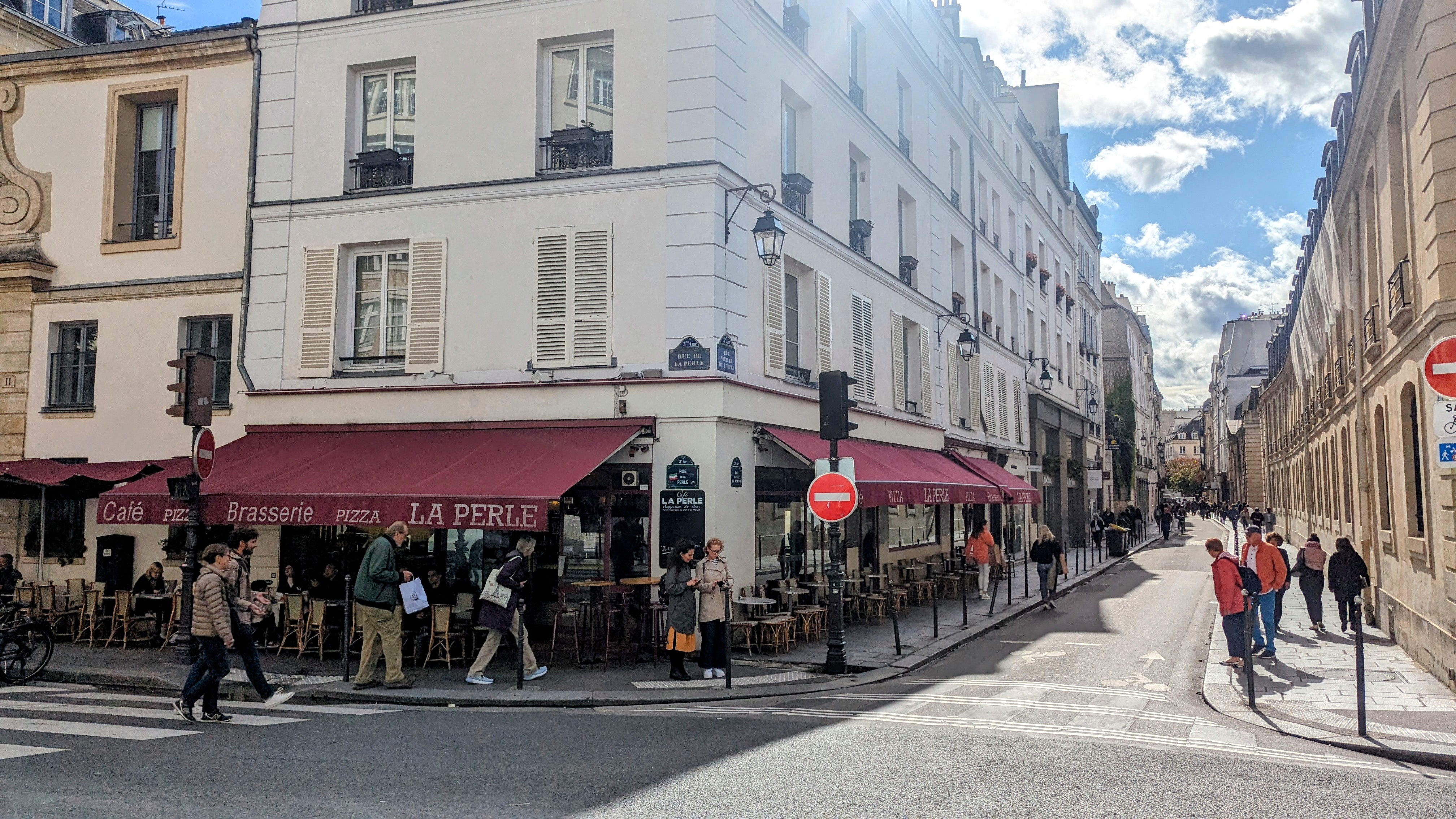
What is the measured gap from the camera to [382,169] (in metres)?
15.4

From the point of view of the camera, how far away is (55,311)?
16.8m

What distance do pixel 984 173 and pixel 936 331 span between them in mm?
7617

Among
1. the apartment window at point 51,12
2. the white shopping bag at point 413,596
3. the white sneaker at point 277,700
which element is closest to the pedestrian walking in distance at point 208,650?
the white sneaker at point 277,700

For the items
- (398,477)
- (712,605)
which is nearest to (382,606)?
(398,477)

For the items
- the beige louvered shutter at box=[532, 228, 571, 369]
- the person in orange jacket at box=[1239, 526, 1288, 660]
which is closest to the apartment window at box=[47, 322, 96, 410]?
the beige louvered shutter at box=[532, 228, 571, 369]

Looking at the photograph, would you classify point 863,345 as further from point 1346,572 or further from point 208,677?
point 208,677

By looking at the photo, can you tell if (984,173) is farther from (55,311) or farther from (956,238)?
(55,311)

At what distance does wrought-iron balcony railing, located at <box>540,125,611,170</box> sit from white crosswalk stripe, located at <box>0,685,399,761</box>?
7763mm

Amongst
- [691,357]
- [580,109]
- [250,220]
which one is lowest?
[691,357]

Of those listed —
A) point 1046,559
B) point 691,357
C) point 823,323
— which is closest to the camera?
point 691,357

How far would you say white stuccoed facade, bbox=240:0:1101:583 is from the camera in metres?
13.8

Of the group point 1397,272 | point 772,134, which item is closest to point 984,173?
point 772,134

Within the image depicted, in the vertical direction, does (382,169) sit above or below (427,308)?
above

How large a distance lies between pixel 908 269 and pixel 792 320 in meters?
5.78
